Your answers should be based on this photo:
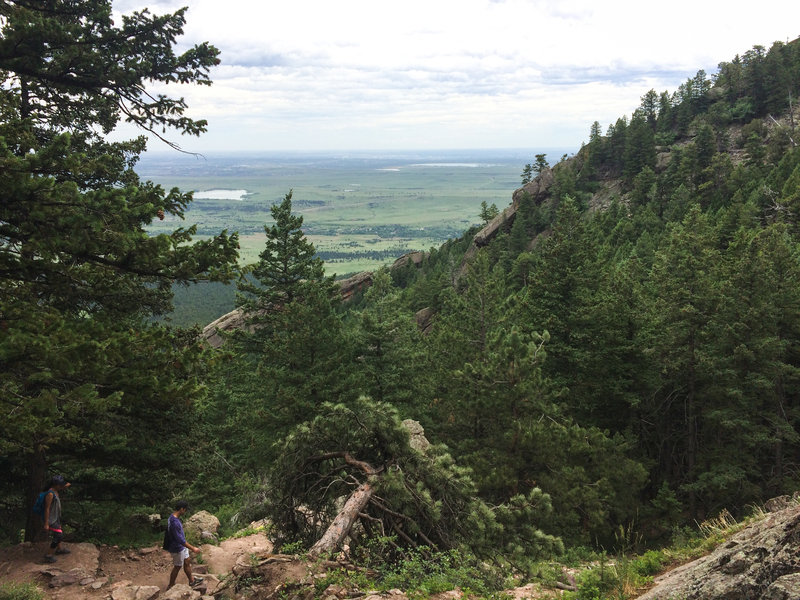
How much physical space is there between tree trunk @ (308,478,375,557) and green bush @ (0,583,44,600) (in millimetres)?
4158

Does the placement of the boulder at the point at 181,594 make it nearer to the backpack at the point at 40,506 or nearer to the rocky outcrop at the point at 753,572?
the backpack at the point at 40,506

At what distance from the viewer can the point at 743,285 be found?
1728cm

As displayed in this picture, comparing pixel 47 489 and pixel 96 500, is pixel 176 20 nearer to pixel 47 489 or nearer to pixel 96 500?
pixel 47 489

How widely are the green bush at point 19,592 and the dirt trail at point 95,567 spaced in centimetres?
51

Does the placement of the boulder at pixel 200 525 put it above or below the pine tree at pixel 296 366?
below

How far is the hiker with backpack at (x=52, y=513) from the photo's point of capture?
8578 mm

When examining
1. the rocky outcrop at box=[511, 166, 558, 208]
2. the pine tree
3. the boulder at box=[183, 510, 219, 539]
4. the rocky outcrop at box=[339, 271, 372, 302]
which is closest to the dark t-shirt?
the boulder at box=[183, 510, 219, 539]

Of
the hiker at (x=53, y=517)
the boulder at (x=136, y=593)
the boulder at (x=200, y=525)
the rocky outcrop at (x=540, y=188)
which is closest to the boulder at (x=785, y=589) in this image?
the boulder at (x=136, y=593)

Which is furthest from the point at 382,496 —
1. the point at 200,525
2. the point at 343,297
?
the point at 343,297

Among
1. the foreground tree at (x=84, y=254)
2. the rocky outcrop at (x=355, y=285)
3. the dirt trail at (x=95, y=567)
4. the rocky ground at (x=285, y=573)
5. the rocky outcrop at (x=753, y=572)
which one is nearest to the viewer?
the rocky outcrop at (x=753, y=572)

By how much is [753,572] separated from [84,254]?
8.70 m

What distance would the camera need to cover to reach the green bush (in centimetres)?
679

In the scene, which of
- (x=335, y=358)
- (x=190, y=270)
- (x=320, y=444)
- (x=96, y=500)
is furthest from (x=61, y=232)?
(x=335, y=358)

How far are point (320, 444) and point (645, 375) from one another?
1622cm
